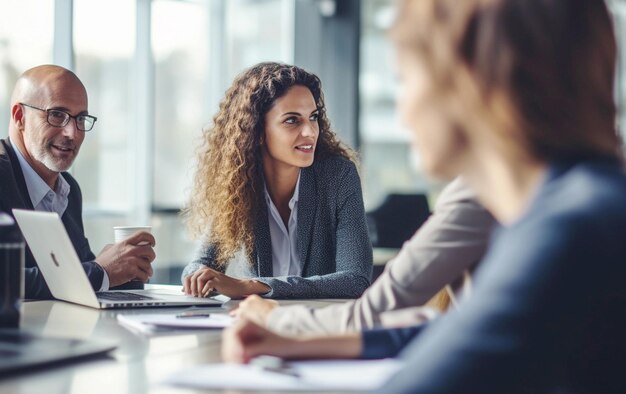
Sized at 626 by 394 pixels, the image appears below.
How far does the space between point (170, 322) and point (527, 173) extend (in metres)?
1.04

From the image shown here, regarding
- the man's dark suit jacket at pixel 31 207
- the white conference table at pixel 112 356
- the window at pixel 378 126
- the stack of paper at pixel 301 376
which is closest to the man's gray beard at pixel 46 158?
the man's dark suit jacket at pixel 31 207

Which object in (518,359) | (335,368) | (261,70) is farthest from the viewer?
(261,70)

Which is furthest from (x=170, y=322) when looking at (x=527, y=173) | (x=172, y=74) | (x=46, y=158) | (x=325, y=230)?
(x=172, y=74)

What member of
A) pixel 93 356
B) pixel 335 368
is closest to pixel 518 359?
pixel 335 368

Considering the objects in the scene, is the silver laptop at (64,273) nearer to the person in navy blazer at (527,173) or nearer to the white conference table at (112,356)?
the white conference table at (112,356)

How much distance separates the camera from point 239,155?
3104 mm

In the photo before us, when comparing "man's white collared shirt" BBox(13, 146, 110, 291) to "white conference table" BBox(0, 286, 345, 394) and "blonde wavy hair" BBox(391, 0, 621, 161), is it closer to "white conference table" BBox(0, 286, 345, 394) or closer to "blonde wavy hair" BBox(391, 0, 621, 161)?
"white conference table" BBox(0, 286, 345, 394)

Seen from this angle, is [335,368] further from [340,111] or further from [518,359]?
[340,111]

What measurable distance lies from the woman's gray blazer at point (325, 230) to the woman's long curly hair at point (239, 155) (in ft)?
0.17

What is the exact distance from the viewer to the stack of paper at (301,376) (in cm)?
107

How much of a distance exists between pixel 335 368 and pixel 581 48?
1.87 ft

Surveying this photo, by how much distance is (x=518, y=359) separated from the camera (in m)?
0.71

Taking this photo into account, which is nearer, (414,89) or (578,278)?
(578,278)

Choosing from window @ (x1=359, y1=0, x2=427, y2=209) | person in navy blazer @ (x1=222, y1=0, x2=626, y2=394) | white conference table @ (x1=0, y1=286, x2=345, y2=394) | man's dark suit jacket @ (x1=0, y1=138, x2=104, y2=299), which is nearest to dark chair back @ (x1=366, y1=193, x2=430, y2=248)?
man's dark suit jacket @ (x1=0, y1=138, x2=104, y2=299)
